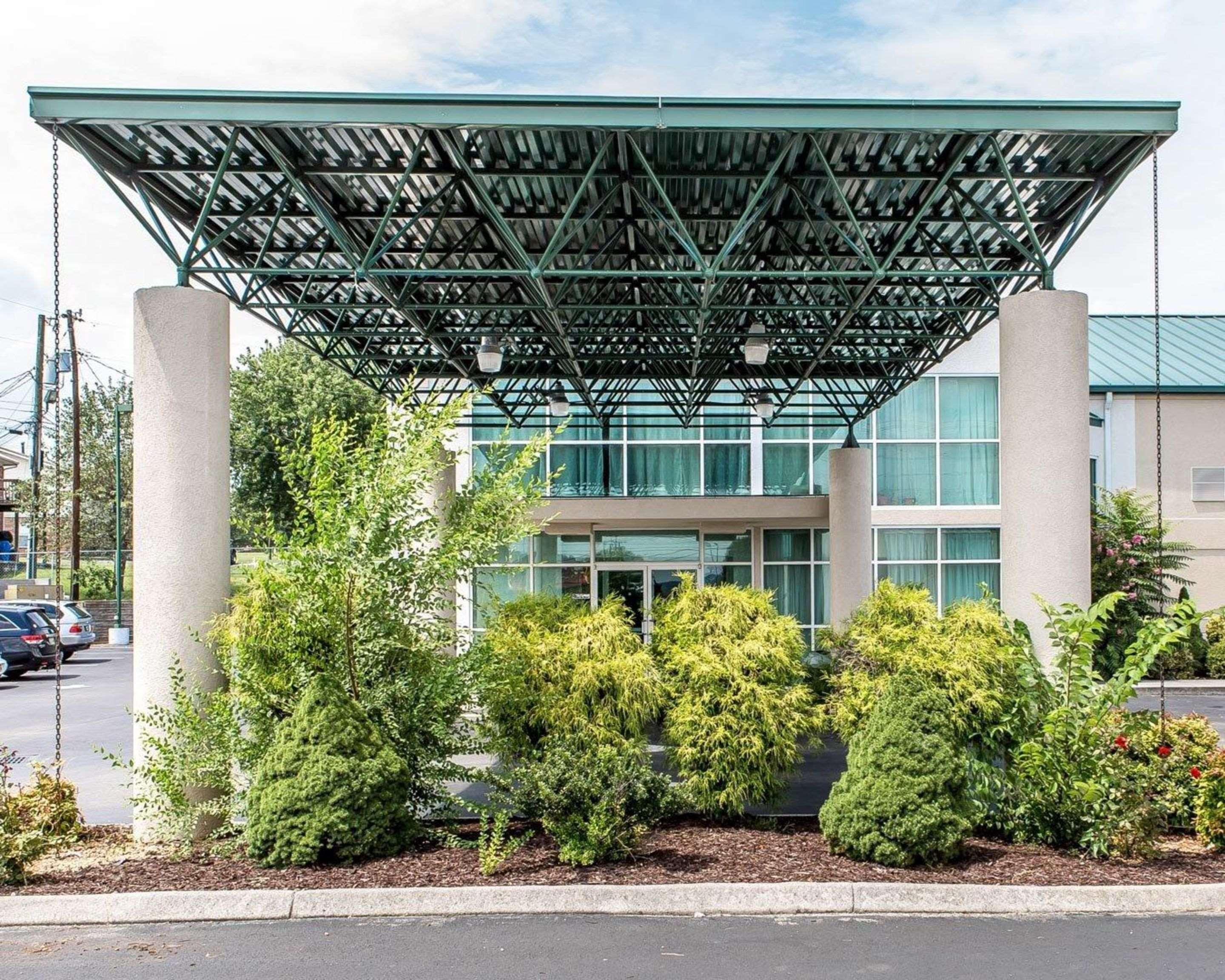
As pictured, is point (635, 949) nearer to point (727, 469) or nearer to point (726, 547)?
point (726, 547)

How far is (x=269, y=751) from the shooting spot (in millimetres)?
7969

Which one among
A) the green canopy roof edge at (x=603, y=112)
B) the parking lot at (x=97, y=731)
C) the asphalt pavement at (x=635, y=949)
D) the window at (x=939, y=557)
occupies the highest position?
the green canopy roof edge at (x=603, y=112)

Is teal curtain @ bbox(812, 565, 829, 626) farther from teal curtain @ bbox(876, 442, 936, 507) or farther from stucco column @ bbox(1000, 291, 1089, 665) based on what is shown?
stucco column @ bbox(1000, 291, 1089, 665)

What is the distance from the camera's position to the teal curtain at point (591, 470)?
24844 mm

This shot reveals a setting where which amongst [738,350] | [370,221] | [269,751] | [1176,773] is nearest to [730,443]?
[738,350]

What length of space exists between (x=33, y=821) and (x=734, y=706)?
6016mm

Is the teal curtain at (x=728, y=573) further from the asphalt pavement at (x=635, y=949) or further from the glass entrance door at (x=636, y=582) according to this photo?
the asphalt pavement at (x=635, y=949)

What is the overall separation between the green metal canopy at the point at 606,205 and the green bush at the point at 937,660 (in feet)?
11.5

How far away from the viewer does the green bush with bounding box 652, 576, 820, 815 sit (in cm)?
898

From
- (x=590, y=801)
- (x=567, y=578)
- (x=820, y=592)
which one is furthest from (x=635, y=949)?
(x=820, y=592)

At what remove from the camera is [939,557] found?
2542 cm

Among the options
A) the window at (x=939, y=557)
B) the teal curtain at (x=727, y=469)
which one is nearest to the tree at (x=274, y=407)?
the teal curtain at (x=727, y=469)

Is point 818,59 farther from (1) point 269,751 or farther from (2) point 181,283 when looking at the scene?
(1) point 269,751

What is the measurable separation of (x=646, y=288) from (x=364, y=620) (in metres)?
7.84
